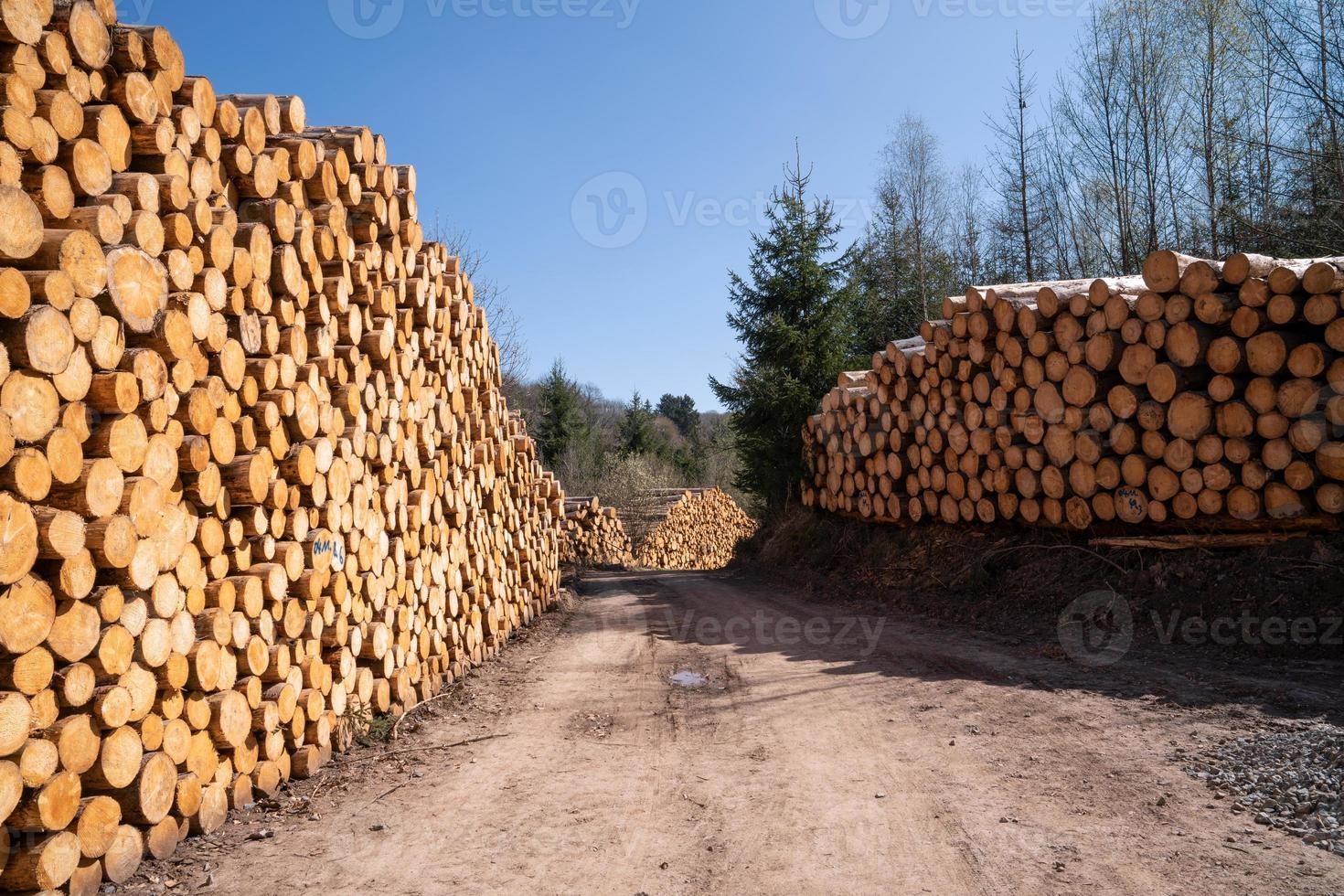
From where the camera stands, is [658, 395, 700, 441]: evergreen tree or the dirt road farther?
[658, 395, 700, 441]: evergreen tree

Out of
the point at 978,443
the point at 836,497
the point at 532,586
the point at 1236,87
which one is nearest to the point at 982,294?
the point at 978,443

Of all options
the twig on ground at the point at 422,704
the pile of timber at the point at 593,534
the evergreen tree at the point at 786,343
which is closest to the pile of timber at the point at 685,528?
the pile of timber at the point at 593,534

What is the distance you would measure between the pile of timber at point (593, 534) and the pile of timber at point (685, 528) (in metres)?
1.21

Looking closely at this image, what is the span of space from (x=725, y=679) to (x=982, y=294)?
6010 mm

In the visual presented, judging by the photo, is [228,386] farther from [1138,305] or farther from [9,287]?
[1138,305]

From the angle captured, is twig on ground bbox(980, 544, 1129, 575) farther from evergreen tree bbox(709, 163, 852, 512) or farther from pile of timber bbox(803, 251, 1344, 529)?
evergreen tree bbox(709, 163, 852, 512)

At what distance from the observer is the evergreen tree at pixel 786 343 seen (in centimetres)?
1703

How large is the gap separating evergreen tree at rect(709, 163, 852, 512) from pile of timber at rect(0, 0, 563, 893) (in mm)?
11291

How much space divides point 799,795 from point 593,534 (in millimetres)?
18303

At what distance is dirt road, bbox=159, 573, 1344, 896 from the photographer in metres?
3.56

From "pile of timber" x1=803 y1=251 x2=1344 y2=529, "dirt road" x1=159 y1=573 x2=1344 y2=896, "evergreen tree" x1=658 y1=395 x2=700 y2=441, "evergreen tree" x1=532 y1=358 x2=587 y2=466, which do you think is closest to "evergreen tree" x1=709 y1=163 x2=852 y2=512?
"pile of timber" x1=803 y1=251 x2=1344 y2=529

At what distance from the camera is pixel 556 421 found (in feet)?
118

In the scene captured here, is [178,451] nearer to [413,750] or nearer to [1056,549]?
[413,750]

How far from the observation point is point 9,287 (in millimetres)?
2898
